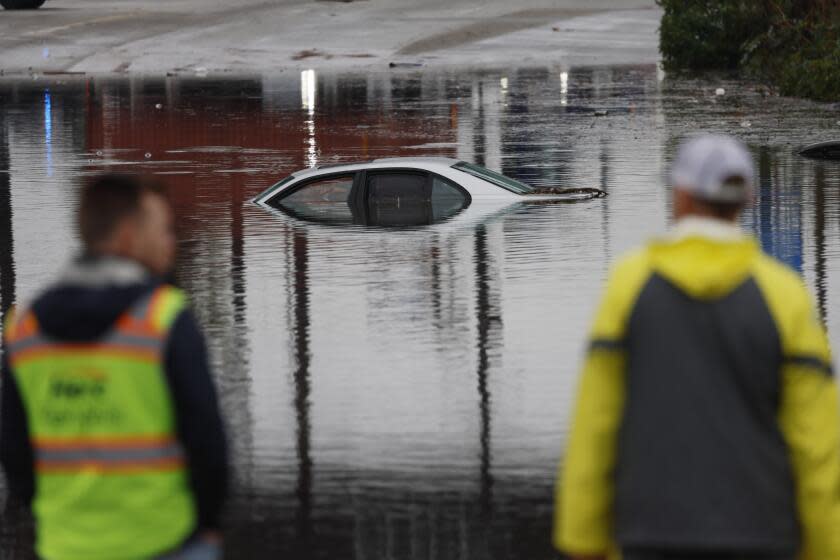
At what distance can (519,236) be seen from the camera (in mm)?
20234

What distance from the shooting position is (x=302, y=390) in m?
12.2

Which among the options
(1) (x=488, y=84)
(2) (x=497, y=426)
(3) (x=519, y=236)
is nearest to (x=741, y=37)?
(1) (x=488, y=84)

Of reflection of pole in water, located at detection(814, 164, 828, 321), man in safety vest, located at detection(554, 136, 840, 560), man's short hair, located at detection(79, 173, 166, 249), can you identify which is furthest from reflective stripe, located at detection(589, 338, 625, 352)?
reflection of pole in water, located at detection(814, 164, 828, 321)

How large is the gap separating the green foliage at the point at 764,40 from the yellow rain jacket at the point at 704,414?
44354 millimetres

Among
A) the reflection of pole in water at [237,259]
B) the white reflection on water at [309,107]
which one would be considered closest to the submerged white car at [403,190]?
the reflection of pole in water at [237,259]

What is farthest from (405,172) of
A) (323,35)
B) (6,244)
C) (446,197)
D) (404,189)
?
(323,35)

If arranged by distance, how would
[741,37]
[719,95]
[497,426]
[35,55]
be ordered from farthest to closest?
1. [35,55]
2. [741,37]
3. [719,95]
4. [497,426]

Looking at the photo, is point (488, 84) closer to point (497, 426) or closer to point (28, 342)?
point (497, 426)

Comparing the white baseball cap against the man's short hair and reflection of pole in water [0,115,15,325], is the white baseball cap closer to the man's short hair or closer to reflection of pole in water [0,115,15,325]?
the man's short hair

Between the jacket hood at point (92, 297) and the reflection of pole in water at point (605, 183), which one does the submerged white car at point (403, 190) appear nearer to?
the reflection of pole in water at point (605, 183)

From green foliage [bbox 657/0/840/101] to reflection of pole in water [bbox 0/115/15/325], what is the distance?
25.0 m

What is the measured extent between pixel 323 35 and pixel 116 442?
77.3 metres

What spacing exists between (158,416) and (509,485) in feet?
16.0

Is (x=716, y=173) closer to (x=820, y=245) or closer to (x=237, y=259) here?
(x=237, y=259)
